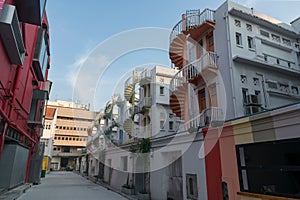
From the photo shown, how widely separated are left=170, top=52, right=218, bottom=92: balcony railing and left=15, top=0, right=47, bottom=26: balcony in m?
6.30

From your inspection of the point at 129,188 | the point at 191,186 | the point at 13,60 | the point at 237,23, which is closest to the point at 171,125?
the point at 129,188

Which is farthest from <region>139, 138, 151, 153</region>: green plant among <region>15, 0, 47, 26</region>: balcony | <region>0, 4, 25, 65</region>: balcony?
<region>15, 0, 47, 26</region>: balcony

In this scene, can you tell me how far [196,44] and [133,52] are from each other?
343 cm

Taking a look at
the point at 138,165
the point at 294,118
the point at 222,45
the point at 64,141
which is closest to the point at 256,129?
the point at 294,118

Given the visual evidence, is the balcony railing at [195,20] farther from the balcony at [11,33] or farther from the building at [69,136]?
the building at [69,136]

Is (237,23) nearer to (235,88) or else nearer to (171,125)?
(235,88)

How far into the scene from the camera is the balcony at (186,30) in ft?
30.9

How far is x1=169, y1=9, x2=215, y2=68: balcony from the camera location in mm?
9414

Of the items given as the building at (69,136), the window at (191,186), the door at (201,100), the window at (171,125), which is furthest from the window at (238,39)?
the building at (69,136)

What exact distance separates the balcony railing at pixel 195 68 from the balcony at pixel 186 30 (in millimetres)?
1349

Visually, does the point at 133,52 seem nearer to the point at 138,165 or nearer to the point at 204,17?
the point at 204,17

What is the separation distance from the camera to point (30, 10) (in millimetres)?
5684

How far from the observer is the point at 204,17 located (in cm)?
950

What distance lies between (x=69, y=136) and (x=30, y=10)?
150 feet
